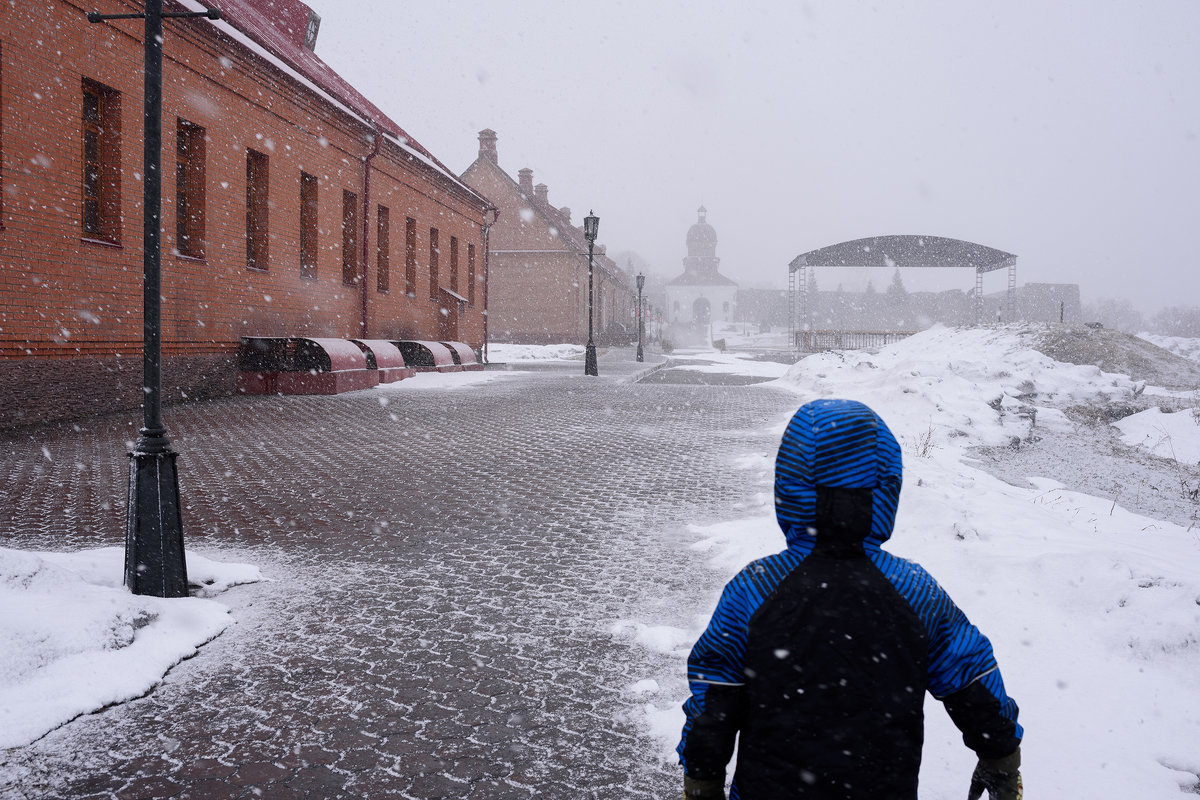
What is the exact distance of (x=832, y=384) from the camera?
18.2 metres

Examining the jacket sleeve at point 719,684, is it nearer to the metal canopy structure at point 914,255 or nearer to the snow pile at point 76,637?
the snow pile at point 76,637

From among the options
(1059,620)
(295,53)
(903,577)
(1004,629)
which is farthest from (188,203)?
(903,577)

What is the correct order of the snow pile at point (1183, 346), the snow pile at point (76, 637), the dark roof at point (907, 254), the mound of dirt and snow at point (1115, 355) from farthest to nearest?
the dark roof at point (907, 254) → the snow pile at point (1183, 346) → the mound of dirt and snow at point (1115, 355) → the snow pile at point (76, 637)

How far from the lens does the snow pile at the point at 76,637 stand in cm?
315

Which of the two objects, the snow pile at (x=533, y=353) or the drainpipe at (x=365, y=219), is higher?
the drainpipe at (x=365, y=219)

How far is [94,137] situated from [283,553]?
10.2 m

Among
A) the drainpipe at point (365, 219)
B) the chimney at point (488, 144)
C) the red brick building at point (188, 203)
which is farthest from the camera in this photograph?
the chimney at point (488, 144)

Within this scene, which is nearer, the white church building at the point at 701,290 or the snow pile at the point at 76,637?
the snow pile at the point at 76,637

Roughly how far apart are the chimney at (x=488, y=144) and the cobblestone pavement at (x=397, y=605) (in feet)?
123

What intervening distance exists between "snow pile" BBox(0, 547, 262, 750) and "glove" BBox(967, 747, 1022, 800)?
3.12 metres

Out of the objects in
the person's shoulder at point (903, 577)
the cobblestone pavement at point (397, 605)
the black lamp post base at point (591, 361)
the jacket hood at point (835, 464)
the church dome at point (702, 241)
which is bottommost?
the cobblestone pavement at point (397, 605)

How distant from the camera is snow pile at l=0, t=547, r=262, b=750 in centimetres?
315

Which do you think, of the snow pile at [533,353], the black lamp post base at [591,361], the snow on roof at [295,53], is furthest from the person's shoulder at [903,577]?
the snow pile at [533,353]

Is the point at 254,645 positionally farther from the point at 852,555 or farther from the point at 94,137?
the point at 94,137
